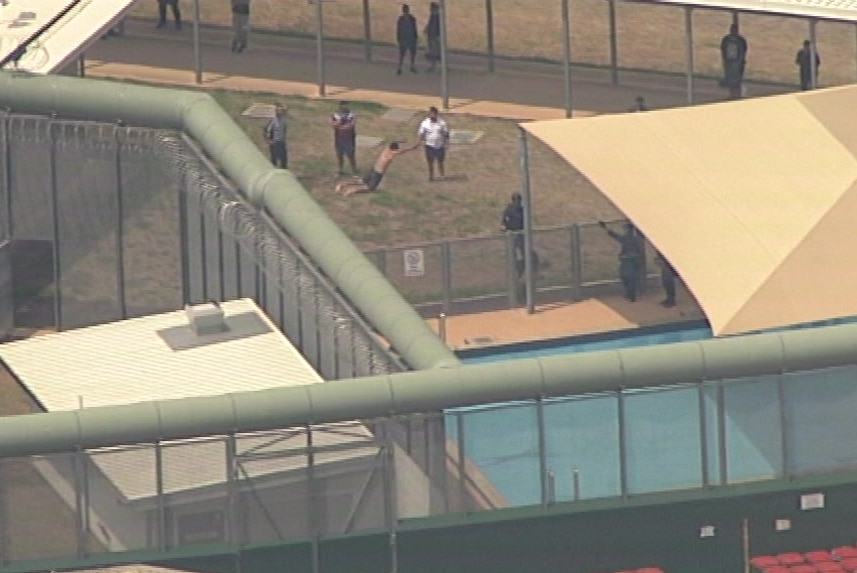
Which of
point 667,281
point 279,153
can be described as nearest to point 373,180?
point 279,153

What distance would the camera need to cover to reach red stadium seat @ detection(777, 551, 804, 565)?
59031mm

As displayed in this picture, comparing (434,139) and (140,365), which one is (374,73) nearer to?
(434,139)

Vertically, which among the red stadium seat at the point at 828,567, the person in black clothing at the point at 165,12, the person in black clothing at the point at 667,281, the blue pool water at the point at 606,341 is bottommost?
the red stadium seat at the point at 828,567

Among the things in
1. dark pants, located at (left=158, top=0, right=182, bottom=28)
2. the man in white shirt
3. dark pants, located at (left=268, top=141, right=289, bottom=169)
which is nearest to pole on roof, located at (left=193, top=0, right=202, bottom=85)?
dark pants, located at (left=158, top=0, right=182, bottom=28)

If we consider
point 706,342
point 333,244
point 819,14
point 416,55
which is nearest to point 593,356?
point 706,342

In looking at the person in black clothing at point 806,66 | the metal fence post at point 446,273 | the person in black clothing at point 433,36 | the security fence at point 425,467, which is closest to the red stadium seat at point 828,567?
the security fence at point 425,467

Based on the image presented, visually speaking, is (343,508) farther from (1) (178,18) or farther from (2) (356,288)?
(1) (178,18)

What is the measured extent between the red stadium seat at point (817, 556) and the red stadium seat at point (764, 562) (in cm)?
44

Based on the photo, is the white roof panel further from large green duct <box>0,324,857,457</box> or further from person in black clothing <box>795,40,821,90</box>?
large green duct <box>0,324,857,457</box>

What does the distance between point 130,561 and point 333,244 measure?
26.4 feet

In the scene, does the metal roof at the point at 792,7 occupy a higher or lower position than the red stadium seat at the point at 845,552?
higher

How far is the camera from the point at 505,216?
7069cm

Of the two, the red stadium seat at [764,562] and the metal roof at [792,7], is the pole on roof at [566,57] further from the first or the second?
the red stadium seat at [764,562]

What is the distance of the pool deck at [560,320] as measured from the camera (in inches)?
2714
